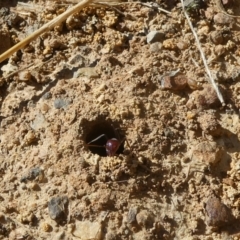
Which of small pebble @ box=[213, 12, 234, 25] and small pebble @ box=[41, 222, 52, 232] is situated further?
small pebble @ box=[213, 12, 234, 25]

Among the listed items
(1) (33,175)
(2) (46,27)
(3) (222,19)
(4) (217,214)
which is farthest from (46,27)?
(4) (217,214)

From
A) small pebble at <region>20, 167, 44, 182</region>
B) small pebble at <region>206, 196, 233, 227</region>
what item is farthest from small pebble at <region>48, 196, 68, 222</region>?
small pebble at <region>206, 196, 233, 227</region>

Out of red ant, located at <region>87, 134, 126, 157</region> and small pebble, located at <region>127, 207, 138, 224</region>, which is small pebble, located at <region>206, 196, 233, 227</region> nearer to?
small pebble, located at <region>127, 207, 138, 224</region>

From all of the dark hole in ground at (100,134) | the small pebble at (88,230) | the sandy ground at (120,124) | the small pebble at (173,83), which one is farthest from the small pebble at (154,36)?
the small pebble at (88,230)

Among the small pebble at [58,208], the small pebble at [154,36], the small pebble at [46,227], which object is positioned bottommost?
the small pebble at [46,227]

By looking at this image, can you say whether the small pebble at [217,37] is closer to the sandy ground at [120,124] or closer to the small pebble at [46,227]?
the sandy ground at [120,124]

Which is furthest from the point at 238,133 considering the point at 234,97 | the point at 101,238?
the point at 101,238

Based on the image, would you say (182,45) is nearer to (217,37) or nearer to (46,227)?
(217,37)
